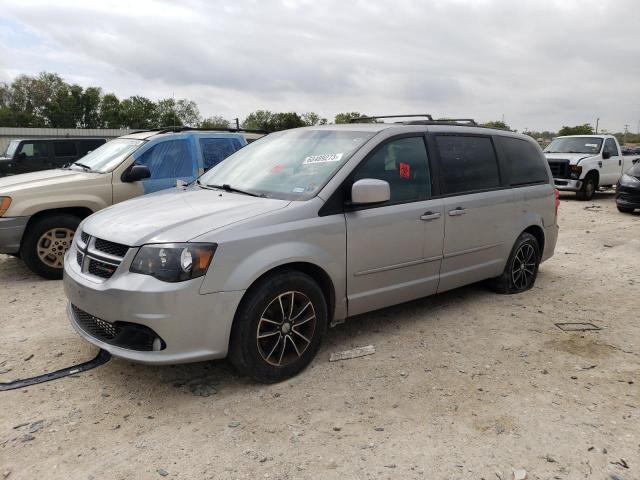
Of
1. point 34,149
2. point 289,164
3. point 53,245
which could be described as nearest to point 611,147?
point 289,164

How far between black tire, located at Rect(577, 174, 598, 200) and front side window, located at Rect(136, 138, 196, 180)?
11.9 m

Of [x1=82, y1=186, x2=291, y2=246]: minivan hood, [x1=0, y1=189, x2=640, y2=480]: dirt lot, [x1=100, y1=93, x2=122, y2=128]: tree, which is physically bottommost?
[x1=0, y1=189, x2=640, y2=480]: dirt lot

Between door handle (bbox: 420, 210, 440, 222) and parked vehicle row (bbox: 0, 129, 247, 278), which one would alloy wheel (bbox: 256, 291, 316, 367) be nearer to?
door handle (bbox: 420, 210, 440, 222)

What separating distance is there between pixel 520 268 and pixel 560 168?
35.0 feet

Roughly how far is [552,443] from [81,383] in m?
2.98

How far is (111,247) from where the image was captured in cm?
329

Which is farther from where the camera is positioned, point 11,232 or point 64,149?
point 64,149

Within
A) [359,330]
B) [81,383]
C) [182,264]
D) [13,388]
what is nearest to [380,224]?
[359,330]

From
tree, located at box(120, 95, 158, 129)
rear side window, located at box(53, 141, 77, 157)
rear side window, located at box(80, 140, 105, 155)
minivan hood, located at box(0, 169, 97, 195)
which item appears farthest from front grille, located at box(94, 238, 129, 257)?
tree, located at box(120, 95, 158, 129)

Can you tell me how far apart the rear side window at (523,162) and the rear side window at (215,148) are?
151 inches

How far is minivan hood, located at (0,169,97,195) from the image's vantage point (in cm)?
584

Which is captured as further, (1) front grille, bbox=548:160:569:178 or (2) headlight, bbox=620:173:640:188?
(1) front grille, bbox=548:160:569:178

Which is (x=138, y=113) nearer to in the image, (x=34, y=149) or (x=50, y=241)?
(x=34, y=149)

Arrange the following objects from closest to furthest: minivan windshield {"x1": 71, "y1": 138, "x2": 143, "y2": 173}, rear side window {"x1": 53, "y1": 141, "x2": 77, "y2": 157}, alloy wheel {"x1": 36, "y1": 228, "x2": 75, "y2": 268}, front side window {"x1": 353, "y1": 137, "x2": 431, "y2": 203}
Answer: front side window {"x1": 353, "y1": 137, "x2": 431, "y2": 203}
alloy wheel {"x1": 36, "y1": 228, "x2": 75, "y2": 268}
minivan windshield {"x1": 71, "y1": 138, "x2": 143, "y2": 173}
rear side window {"x1": 53, "y1": 141, "x2": 77, "y2": 157}
